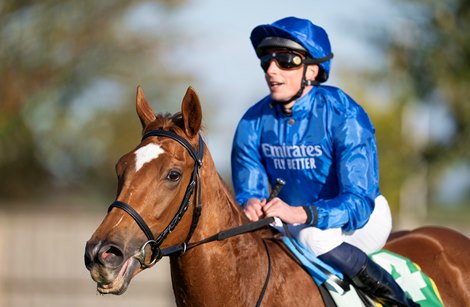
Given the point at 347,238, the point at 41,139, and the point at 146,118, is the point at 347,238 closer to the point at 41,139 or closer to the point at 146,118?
the point at 146,118

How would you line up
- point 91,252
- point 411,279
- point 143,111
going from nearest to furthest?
point 91,252 → point 143,111 → point 411,279

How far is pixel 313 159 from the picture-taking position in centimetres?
464

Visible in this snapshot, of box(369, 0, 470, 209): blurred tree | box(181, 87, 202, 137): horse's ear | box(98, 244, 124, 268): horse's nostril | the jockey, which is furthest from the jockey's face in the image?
box(369, 0, 470, 209): blurred tree

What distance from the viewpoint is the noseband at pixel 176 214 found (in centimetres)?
359

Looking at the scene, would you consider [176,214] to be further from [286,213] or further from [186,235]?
[286,213]

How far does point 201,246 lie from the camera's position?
13.0ft

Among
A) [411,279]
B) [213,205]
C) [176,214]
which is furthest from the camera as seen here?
[411,279]

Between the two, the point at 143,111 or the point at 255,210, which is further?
the point at 255,210

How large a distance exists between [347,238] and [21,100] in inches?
593

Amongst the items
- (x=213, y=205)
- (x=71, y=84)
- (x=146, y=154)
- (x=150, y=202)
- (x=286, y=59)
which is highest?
(x=286, y=59)

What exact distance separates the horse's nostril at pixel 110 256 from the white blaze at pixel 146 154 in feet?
1.29

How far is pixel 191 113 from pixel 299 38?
3.47 feet

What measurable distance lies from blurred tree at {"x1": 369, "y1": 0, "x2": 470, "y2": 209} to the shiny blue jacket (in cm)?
1362

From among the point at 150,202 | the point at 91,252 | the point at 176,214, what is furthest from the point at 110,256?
the point at 176,214
